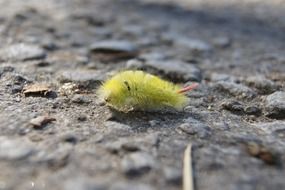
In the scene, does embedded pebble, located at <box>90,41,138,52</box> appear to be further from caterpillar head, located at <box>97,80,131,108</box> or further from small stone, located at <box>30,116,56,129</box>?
small stone, located at <box>30,116,56,129</box>

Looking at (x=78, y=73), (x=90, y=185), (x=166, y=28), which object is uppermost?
(x=166, y=28)

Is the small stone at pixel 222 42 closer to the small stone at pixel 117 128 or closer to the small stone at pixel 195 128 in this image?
the small stone at pixel 195 128

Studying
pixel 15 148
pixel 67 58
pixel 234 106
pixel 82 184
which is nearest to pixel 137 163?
pixel 82 184

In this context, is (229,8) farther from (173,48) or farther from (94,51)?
(94,51)

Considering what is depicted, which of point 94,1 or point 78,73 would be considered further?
point 94,1

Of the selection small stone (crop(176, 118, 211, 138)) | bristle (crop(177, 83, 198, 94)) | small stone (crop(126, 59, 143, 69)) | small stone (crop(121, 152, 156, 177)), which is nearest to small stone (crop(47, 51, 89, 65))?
small stone (crop(126, 59, 143, 69))

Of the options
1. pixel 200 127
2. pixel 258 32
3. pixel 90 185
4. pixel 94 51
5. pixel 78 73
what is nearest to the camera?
pixel 90 185

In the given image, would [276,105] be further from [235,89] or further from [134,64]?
[134,64]

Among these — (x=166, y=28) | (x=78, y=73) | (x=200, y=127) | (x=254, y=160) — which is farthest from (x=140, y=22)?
(x=254, y=160)
